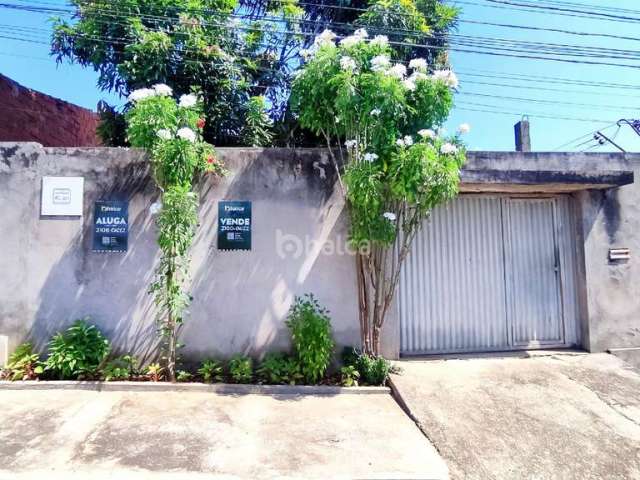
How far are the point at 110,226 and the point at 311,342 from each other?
8.90 ft

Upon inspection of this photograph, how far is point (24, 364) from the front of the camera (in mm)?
4344

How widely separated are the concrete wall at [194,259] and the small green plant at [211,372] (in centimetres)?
19

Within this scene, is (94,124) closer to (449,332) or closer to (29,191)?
(29,191)

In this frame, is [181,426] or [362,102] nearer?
[181,426]

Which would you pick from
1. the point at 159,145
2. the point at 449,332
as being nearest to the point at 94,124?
the point at 159,145

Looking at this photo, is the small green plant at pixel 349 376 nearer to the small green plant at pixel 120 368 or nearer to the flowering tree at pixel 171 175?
the flowering tree at pixel 171 175

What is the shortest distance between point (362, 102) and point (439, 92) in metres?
0.85

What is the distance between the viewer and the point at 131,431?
10.8ft

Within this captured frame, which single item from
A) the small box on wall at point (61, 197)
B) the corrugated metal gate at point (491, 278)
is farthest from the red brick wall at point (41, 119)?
the corrugated metal gate at point (491, 278)

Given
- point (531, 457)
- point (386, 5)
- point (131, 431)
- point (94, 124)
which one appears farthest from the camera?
point (94, 124)

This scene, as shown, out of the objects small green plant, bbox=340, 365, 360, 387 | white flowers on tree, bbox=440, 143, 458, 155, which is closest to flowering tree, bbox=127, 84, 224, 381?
small green plant, bbox=340, 365, 360, 387

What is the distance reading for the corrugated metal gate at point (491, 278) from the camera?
5.21 metres

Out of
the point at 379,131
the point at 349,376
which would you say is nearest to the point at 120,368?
the point at 349,376

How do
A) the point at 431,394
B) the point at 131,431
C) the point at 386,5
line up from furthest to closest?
the point at 386,5 < the point at 431,394 < the point at 131,431
